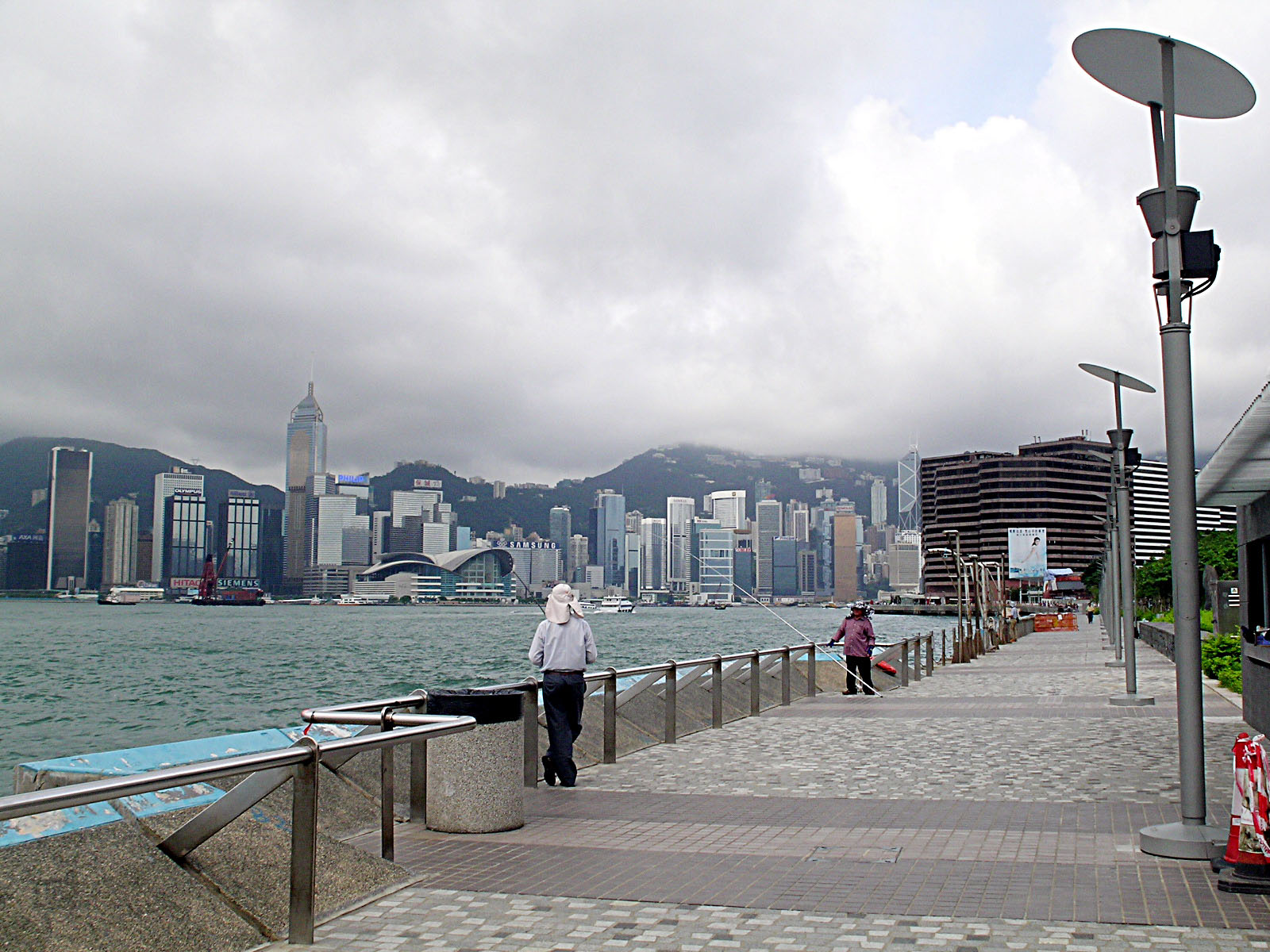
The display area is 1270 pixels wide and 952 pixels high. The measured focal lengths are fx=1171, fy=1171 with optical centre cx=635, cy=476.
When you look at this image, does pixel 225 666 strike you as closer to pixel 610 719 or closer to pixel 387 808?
pixel 610 719

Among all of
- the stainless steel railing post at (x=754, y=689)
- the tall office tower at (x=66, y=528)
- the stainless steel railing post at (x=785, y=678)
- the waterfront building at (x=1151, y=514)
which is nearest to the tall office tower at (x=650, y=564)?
the waterfront building at (x=1151, y=514)

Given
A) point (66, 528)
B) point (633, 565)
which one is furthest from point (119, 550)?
point (633, 565)

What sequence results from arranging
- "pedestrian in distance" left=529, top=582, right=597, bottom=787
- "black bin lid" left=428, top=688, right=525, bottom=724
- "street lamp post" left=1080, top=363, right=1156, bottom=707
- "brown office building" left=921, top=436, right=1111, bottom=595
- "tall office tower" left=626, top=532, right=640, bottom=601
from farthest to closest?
"brown office building" left=921, top=436, right=1111, bottom=595
"tall office tower" left=626, top=532, right=640, bottom=601
"street lamp post" left=1080, top=363, right=1156, bottom=707
"pedestrian in distance" left=529, top=582, right=597, bottom=787
"black bin lid" left=428, top=688, right=525, bottom=724

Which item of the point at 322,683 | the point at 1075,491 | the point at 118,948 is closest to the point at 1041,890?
the point at 118,948

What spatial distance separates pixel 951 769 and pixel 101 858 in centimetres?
Answer: 768

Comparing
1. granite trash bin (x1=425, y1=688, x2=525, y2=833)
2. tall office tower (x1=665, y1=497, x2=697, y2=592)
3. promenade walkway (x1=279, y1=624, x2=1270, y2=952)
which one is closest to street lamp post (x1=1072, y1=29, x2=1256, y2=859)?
promenade walkway (x1=279, y1=624, x2=1270, y2=952)

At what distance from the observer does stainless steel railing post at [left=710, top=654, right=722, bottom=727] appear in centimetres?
1412

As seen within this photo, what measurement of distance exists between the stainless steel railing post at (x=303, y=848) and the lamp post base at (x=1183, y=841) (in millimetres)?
4762

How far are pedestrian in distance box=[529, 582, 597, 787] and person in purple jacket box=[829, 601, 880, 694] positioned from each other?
32.9 ft

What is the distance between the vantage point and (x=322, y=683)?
44.3 metres

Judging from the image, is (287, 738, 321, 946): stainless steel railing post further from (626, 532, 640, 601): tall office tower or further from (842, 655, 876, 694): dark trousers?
(626, 532, 640, 601): tall office tower

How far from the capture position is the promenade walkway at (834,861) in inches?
209

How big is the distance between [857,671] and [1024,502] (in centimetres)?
16912

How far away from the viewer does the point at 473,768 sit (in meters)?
7.62
